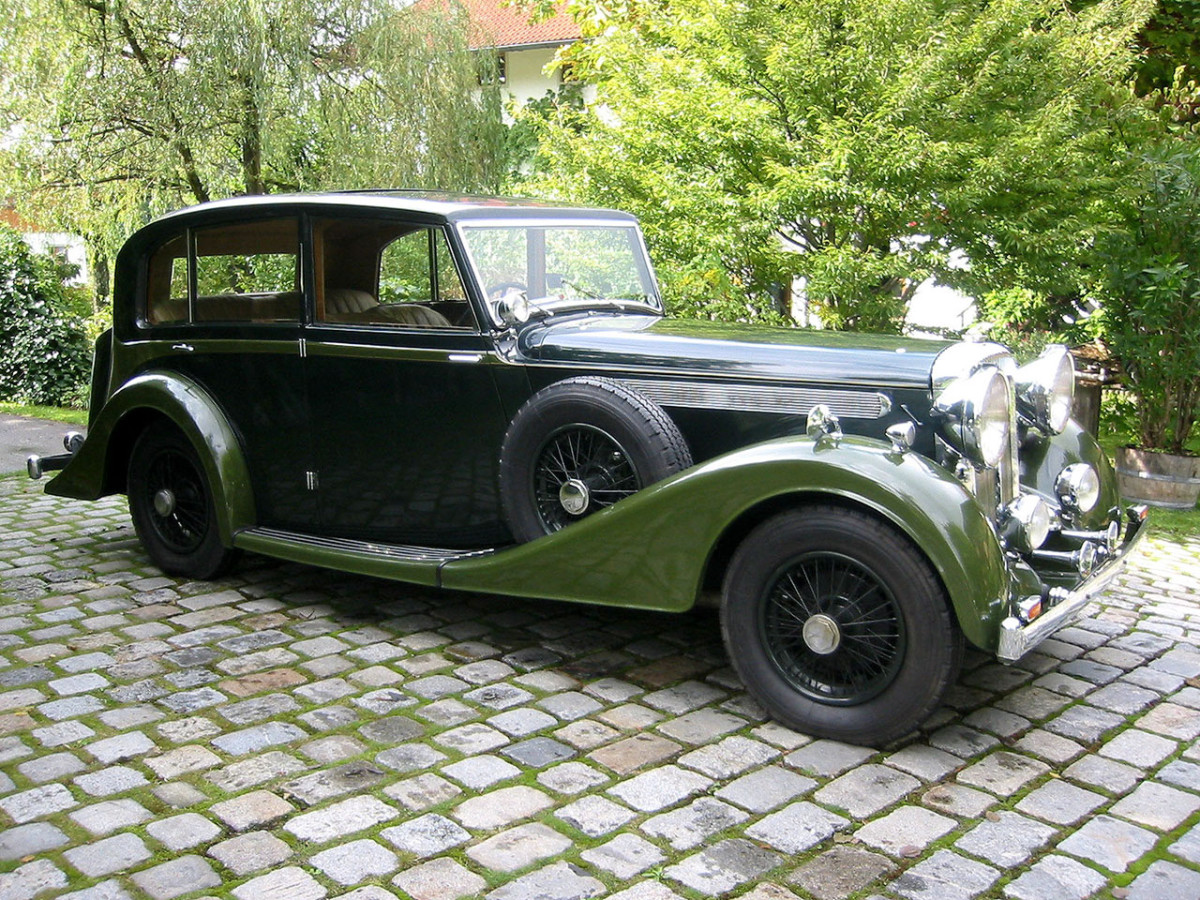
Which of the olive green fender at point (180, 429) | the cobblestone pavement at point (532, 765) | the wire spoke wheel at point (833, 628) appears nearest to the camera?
the cobblestone pavement at point (532, 765)

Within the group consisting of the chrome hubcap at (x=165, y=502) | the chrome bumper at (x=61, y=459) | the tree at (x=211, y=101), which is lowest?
the chrome hubcap at (x=165, y=502)

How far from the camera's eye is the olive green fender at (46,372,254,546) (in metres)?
5.02

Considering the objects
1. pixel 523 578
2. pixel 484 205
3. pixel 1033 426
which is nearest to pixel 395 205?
pixel 484 205

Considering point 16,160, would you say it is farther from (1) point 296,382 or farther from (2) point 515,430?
(2) point 515,430

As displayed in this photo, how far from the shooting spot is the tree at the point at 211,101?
469 inches

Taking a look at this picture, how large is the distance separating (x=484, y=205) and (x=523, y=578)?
1709mm

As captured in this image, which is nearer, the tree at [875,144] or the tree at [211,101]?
the tree at [875,144]

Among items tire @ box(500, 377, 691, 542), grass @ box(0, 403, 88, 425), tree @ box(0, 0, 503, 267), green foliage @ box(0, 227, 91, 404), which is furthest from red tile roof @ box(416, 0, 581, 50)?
tire @ box(500, 377, 691, 542)

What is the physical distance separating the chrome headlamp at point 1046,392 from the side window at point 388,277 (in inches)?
88.5

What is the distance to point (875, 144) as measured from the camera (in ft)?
22.6

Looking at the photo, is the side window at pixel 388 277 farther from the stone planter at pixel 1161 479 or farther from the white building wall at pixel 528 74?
the white building wall at pixel 528 74

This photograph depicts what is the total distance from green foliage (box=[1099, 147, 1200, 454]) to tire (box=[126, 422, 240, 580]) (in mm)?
5865

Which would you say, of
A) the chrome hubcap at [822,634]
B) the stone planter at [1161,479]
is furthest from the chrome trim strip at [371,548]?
the stone planter at [1161,479]

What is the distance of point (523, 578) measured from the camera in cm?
414
